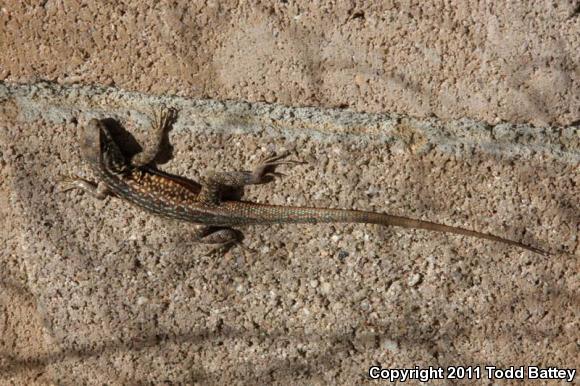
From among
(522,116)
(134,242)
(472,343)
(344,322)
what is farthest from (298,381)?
(522,116)

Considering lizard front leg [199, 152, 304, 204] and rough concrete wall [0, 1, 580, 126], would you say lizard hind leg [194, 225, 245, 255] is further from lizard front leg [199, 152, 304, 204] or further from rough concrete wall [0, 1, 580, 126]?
rough concrete wall [0, 1, 580, 126]

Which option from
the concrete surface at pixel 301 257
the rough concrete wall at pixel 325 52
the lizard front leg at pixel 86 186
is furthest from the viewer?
the lizard front leg at pixel 86 186

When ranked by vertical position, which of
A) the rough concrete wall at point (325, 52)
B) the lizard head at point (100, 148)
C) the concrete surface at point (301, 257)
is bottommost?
the concrete surface at point (301, 257)

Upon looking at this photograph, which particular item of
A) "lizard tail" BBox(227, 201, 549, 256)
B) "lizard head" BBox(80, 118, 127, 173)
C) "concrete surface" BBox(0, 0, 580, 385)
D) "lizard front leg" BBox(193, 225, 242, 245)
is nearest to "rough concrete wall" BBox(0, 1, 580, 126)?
"concrete surface" BBox(0, 0, 580, 385)

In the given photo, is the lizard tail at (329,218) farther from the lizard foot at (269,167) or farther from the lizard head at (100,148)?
the lizard head at (100,148)

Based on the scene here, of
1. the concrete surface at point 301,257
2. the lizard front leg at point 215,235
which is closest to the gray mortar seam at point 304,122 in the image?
the concrete surface at point 301,257

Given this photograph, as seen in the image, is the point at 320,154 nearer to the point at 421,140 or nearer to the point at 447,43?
the point at 421,140
